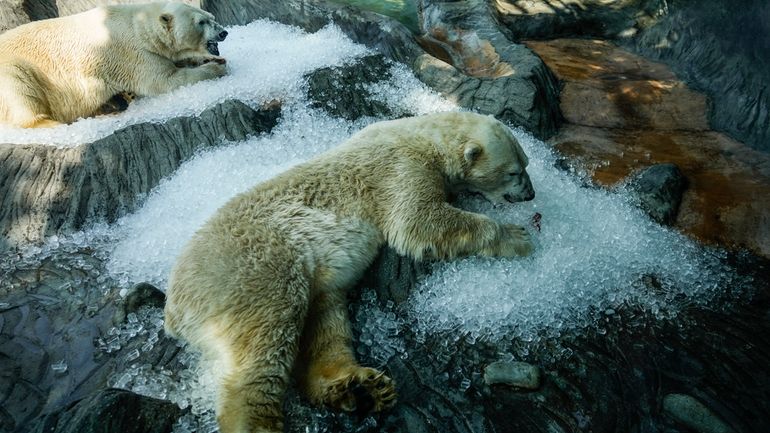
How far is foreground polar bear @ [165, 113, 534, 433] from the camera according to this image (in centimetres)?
282

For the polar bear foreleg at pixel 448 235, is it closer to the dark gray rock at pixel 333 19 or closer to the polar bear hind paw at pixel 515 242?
the polar bear hind paw at pixel 515 242

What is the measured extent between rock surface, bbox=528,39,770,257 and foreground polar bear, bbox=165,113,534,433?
1.56 m

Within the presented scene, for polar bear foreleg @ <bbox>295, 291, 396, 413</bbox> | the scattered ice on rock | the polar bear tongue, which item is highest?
the polar bear tongue

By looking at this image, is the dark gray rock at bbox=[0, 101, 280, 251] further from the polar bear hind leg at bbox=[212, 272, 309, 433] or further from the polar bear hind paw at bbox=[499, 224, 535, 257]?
the polar bear hind paw at bbox=[499, 224, 535, 257]

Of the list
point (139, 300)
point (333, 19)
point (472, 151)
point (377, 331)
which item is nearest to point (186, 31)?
point (333, 19)

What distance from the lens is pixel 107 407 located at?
244cm

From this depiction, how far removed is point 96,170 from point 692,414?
5141 millimetres

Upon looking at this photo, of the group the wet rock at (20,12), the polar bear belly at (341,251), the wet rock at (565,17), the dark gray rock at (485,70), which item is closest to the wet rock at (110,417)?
the polar bear belly at (341,251)

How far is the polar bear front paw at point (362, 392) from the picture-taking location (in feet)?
9.09

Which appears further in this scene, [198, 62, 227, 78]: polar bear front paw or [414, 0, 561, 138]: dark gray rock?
A: [198, 62, 227, 78]: polar bear front paw

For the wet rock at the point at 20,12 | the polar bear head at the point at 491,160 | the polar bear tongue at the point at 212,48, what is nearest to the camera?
the polar bear head at the point at 491,160

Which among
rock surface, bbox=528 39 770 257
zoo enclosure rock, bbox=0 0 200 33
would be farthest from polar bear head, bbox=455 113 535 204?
zoo enclosure rock, bbox=0 0 200 33

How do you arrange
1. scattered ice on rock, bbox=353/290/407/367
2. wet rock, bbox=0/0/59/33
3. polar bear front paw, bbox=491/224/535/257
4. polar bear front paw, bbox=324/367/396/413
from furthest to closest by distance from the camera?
1. wet rock, bbox=0/0/59/33
2. polar bear front paw, bbox=491/224/535/257
3. scattered ice on rock, bbox=353/290/407/367
4. polar bear front paw, bbox=324/367/396/413

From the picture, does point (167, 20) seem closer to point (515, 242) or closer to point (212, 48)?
point (212, 48)
